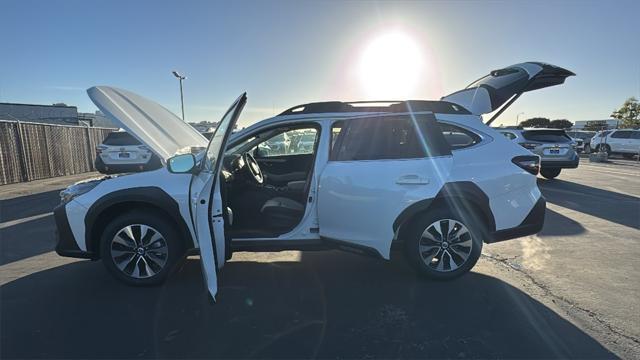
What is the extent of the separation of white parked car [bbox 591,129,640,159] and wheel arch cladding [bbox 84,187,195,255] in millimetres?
26895

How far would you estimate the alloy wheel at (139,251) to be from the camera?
3596mm

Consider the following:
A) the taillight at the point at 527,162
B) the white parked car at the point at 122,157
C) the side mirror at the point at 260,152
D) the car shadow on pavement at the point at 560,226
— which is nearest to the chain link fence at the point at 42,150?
the white parked car at the point at 122,157

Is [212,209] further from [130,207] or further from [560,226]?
[560,226]

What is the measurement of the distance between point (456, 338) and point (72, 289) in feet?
12.0

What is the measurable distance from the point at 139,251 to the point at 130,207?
0.45m

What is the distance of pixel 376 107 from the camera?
3.87 m

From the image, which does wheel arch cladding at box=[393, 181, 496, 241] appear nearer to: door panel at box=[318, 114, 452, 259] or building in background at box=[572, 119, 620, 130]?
door panel at box=[318, 114, 452, 259]

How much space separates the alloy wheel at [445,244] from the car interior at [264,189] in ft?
4.32

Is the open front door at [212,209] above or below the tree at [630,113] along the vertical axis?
below

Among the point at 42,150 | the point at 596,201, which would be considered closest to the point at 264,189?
the point at 596,201

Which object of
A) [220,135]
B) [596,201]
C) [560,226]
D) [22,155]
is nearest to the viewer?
[220,135]

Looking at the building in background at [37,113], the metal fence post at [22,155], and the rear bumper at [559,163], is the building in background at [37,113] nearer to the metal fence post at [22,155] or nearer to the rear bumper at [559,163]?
the metal fence post at [22,155]

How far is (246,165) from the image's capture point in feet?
15.2

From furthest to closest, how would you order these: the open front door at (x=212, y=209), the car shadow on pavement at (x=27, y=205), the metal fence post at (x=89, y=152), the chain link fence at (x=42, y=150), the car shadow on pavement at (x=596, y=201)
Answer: the metal fence post at (x=89, y=152)
the chain link fence at (x=42, y=150)
the car shadow on pavement at (x=27, y=205)
the car shadow on pavement at (x=596, y=201)
the open front door at (x=212, y=209)
